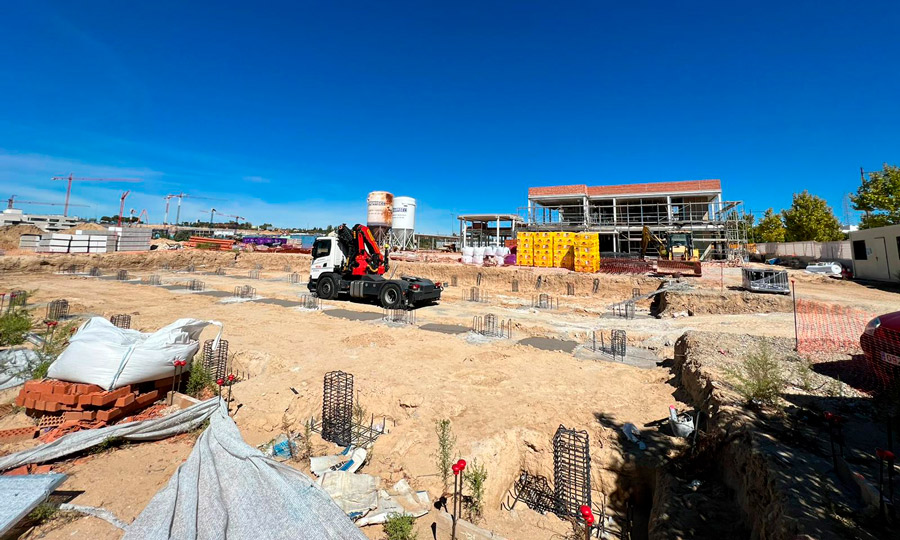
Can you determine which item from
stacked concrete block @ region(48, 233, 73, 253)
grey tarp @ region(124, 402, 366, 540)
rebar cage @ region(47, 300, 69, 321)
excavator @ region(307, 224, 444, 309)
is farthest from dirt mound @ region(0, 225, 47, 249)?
grey tarp @ region(124, 402, 366, 540)

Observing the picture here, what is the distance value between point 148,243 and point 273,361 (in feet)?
147

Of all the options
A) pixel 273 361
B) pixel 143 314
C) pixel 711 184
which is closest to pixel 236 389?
pixel 273 361

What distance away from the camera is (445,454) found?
4.22 m

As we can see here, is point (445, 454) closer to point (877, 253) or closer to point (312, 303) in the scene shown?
point (312, 303)

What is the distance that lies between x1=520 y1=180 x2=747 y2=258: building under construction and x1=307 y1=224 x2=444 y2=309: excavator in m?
23.3

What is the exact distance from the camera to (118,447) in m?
4.77

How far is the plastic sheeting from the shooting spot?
5.45 metres

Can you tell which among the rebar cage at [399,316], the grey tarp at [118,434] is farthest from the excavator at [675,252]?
the grey tarp at [118,434]

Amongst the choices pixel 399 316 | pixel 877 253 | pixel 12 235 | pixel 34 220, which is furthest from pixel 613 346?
pixel 34 220

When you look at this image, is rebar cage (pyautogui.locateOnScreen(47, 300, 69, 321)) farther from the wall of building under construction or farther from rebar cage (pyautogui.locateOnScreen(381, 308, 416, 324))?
the wall of building under construction

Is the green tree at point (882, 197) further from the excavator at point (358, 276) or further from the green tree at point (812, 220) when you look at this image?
the excavator at point (358, 276)

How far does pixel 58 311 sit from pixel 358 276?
10219 mm

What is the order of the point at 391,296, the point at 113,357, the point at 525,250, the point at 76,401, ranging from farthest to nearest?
1. the point at 525,250
2. the point at 391,296
3. the point at 113,357
4. the point at 76,401

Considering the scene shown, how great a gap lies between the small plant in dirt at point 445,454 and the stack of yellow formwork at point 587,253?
71.6 ft
